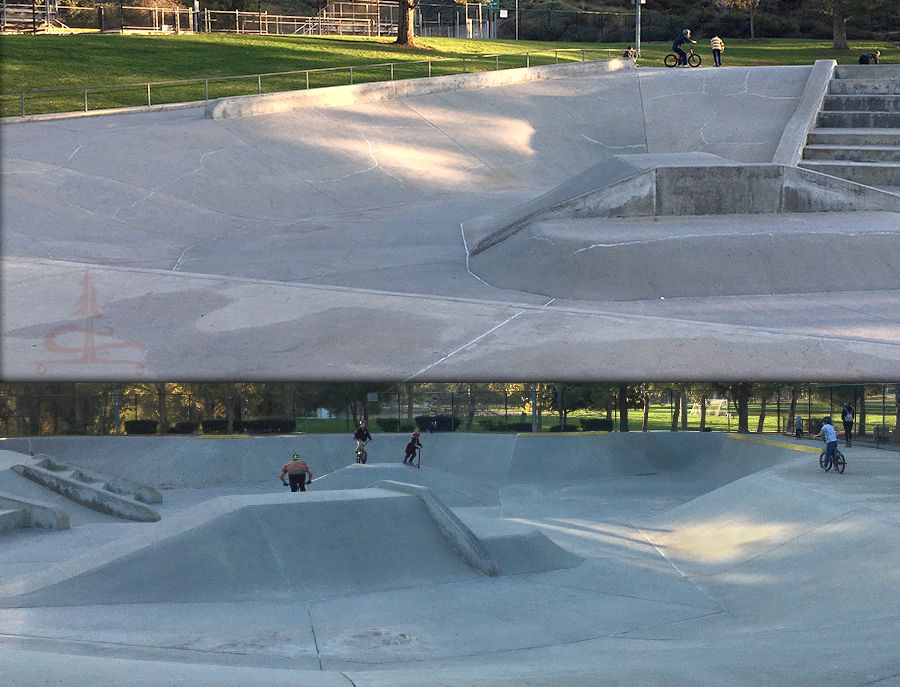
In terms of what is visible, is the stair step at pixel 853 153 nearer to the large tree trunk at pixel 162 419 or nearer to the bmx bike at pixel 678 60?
the bmx bike at pixel 678 60

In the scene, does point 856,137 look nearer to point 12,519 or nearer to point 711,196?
point 711,196

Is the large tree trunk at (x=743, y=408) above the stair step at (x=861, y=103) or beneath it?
beneath

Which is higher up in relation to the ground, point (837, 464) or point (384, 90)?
point (384, 90)

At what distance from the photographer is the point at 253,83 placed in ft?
92.1

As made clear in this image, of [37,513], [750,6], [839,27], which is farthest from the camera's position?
[750,6]

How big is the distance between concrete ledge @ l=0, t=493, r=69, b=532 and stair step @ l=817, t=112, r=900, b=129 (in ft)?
75.1

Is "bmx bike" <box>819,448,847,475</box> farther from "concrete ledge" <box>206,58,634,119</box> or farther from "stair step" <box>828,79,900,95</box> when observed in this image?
"concrete ledge" <box>206,58,634,119</box>

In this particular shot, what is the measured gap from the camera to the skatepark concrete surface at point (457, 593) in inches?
233

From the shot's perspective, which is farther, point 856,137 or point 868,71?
point 868,71

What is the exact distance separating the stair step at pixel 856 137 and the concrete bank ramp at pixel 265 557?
18610 millimetres

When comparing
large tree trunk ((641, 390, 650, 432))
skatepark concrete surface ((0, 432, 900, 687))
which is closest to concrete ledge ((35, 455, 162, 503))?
skatepark concrete surface ((0, 432, 900, 687))

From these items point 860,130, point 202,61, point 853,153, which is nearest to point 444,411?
point 853,153

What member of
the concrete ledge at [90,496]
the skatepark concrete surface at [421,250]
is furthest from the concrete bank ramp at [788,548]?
the concrete ledge at [90,496]

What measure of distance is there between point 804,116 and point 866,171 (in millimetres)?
4342
